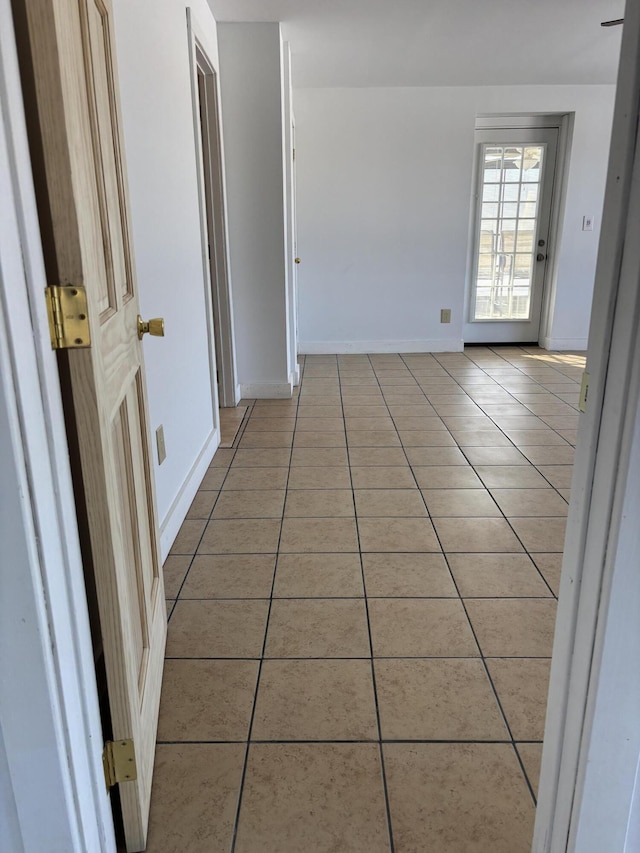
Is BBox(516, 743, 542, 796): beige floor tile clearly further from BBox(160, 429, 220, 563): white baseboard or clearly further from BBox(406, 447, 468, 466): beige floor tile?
BBox(406, 447, 468, 466): beige floor tile

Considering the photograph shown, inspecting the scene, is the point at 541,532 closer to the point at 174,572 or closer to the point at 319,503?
the point at 319,503

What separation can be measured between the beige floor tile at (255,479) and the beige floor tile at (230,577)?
661mm

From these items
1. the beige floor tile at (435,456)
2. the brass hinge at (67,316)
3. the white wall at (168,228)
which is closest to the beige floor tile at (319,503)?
the white wall at (168,228)

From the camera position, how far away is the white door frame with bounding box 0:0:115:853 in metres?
0.79

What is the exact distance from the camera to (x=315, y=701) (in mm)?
1604

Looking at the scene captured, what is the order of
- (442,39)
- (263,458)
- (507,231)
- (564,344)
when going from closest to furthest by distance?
(263,458) → (442,39) → (507,231) → (564,344)

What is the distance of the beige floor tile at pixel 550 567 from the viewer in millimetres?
2138

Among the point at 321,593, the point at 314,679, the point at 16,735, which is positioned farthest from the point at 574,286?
the point at 16,735

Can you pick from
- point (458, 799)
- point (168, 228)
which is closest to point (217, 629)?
point (458, 799)

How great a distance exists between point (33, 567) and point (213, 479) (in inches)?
87.4

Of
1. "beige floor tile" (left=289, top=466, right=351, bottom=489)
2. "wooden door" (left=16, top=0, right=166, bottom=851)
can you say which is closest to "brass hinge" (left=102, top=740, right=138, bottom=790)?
"wooden door" (left=16, top=0, right=166, bottom=851)

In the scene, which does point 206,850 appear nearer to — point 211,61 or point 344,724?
point 344,724

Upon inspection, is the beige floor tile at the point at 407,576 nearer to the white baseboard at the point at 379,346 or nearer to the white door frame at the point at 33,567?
the white door frame at the point at 33,567

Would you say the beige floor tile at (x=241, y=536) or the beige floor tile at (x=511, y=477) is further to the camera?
the beige floor tile at (x=511, y=477)
